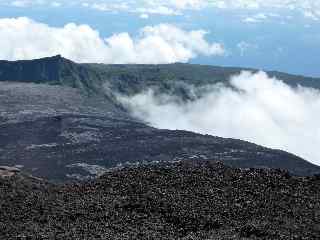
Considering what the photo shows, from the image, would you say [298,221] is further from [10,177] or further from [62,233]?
[10,177]

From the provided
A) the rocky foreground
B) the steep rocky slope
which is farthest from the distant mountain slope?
the rocky foreground

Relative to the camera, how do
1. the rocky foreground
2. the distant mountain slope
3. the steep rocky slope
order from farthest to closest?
the distant mountain slope < the steep rocky slope < the rocky foreground

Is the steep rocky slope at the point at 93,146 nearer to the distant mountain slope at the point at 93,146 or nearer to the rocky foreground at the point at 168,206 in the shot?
the distant mountain slope at the point at 93,146

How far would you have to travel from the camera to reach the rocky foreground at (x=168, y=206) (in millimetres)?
32406

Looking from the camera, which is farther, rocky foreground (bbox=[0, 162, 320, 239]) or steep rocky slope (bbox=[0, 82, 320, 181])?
steep rocky slope (bbox=[0, 82, 320, 181])

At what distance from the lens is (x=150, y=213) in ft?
115

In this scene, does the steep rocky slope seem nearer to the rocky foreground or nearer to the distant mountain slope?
the distant mountain slope

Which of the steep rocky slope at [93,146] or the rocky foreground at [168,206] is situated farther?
the steep rocky slope at [93,146]

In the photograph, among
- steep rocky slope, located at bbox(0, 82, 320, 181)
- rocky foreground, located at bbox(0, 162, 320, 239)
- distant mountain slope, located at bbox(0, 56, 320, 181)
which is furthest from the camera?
distant mountain slope, located at bbox(0, 56, 320, 181)

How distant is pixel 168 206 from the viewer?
35625 millimetres

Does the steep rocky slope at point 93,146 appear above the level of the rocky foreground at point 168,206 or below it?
below

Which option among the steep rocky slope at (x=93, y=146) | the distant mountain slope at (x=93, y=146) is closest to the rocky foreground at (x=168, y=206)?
the steep rocky slope at (x=93, y=146)

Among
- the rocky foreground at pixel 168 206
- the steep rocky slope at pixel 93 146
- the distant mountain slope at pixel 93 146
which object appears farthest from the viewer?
the distant mountain slope at pixel 93 146

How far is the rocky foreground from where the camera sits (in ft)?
106
